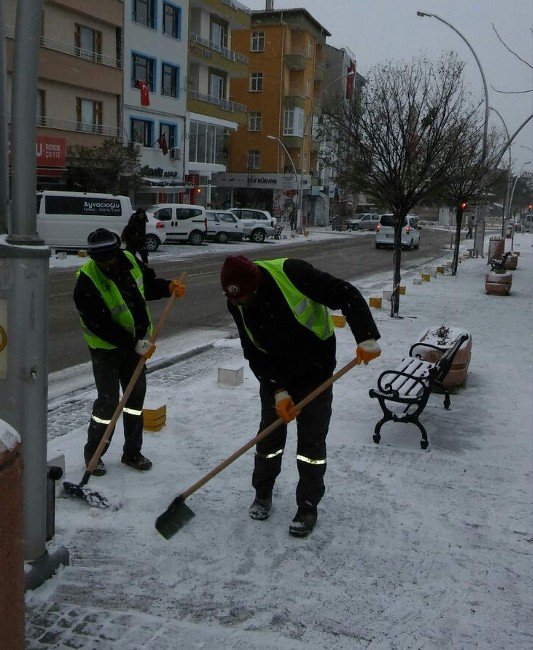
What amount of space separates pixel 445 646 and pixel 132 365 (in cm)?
269

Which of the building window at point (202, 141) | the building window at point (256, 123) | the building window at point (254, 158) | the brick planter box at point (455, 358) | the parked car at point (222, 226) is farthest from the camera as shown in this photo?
the building window at point (256, 123)

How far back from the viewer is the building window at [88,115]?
2991 centimetres

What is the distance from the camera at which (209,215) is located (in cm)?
3219

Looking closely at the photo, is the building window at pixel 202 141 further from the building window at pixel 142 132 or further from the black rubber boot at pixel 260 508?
the black rubber boot at pixel 260 508

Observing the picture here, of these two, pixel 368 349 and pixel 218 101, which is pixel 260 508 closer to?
pixel 368 349

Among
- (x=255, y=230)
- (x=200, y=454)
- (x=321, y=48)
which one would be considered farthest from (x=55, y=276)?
(x=321, y=48)

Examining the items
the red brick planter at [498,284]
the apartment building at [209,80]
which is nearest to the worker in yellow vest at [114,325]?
the red brick planter at [498,284]

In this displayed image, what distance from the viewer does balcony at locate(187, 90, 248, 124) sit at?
37938 millimetres

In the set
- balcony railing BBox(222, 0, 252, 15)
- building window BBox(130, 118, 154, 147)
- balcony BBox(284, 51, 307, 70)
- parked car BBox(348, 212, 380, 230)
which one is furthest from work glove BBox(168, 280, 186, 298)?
balcony BBox(284, 51, 307, 70)

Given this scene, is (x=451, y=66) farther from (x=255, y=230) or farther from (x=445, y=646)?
(x=255, y=230)

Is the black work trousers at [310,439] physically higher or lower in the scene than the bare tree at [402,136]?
lower

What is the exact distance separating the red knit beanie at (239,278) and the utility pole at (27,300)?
92 centimetres

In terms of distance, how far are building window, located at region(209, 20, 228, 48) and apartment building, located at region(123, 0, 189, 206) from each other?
16.1ft

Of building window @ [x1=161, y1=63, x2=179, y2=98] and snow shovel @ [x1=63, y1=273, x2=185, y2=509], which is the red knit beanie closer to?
snow shovel @ [x1=63, y1=273, x2=185, y2=509]
